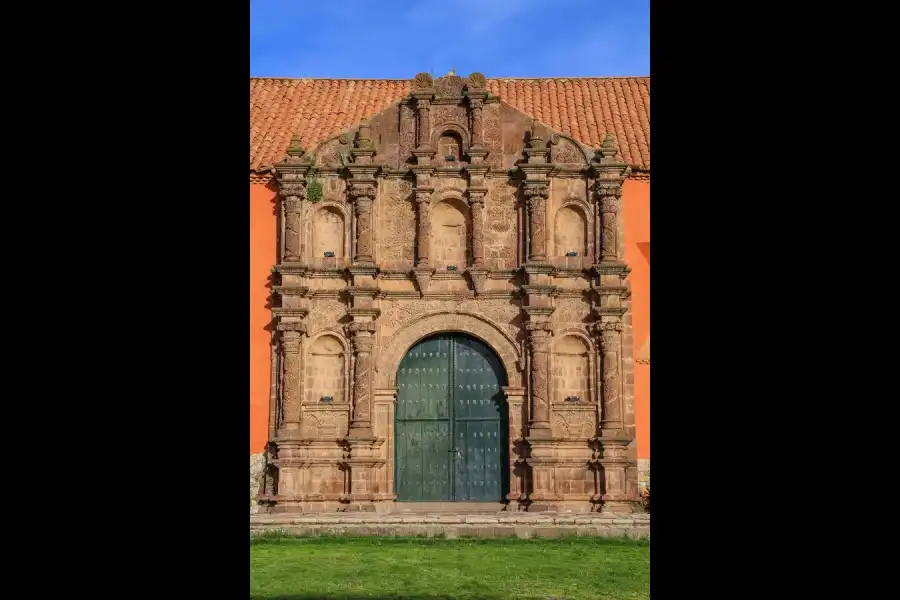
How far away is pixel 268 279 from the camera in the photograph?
47.6 feet

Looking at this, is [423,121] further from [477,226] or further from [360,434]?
[360,434]

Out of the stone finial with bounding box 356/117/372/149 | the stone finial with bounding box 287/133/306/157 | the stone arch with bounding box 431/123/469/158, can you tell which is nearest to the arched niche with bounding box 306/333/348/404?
the stone finial with bounding box 287/133/306/157

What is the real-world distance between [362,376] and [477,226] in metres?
2.91

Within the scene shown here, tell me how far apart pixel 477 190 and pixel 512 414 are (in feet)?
11.5

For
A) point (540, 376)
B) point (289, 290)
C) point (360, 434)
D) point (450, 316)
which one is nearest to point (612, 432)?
point (540, 376)

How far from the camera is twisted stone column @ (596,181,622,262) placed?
47.2 ft

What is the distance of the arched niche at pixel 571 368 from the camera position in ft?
46.6

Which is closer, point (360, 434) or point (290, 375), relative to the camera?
point (360, 434)

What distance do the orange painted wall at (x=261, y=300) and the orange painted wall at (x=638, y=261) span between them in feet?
18.2

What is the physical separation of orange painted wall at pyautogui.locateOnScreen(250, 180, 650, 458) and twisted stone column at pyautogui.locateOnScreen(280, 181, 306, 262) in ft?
1.08

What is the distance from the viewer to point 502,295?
14328 mm

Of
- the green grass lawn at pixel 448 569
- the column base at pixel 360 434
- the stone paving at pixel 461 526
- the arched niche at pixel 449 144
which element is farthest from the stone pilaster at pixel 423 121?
the green grass lawn at pixel 448 569

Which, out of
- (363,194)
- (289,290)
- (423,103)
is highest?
(423,103)
